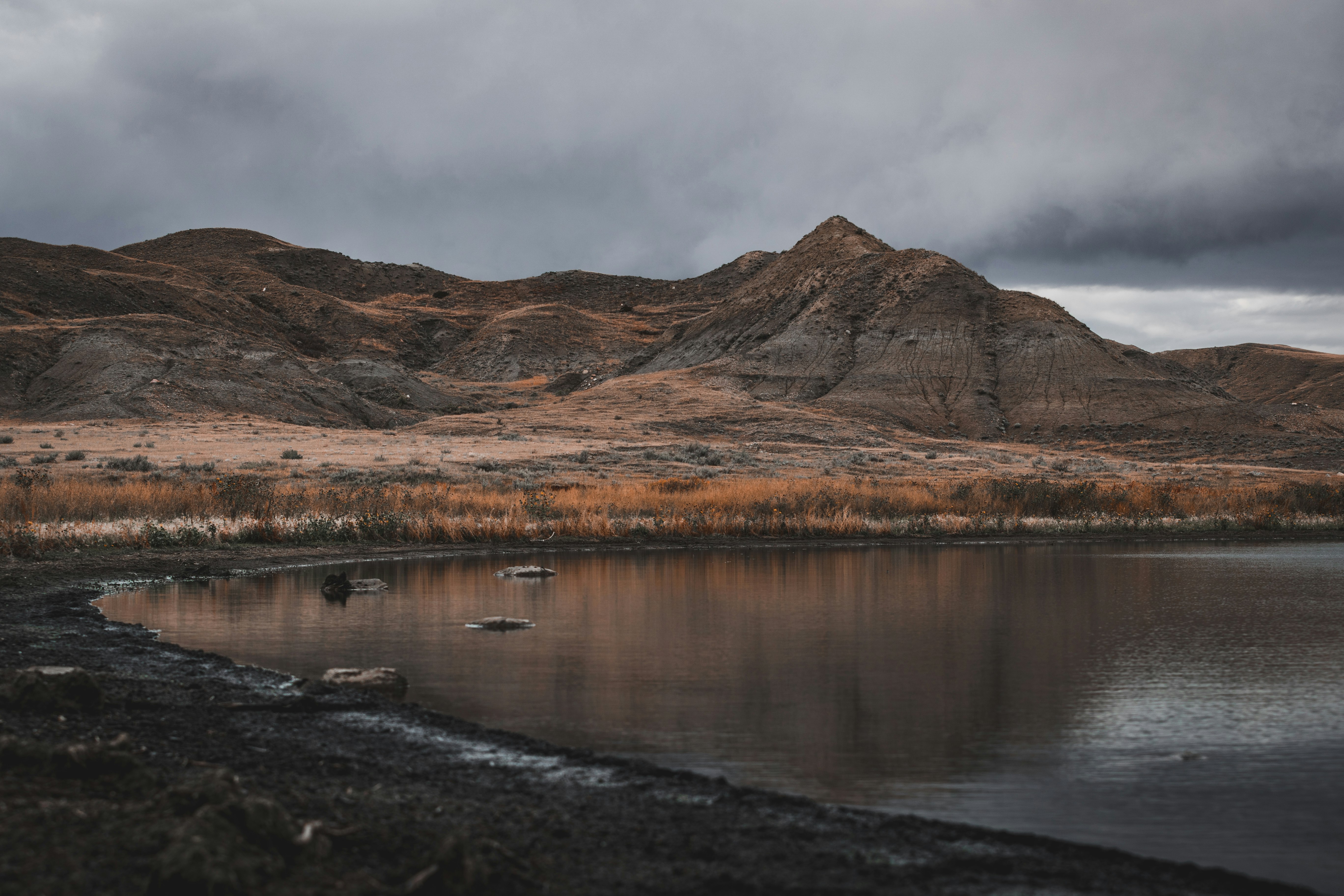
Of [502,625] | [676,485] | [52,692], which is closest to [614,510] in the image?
[676,485]

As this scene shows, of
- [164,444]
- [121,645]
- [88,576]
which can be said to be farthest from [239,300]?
[121,645]

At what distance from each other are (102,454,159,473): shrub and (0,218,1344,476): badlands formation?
325cm

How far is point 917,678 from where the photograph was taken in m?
10.6

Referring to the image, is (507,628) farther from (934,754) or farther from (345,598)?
(934,754)

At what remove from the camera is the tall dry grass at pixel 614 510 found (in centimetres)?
2622

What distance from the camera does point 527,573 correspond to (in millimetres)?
20469

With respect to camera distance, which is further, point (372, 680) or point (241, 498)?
point (241, 498)

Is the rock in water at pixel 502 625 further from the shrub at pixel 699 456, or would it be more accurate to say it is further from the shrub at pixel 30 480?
the shrub at pixel 699 456

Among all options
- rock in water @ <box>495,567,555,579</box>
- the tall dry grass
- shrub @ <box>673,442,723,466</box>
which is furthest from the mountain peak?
rock in water @ <box>495,567,555,579</box>

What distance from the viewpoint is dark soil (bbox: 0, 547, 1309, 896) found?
481cm

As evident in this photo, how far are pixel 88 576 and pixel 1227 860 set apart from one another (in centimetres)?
1925

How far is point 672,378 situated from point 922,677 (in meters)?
89.9

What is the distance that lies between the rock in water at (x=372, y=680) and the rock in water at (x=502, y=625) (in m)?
3.65

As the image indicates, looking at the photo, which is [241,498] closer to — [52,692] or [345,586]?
[345,586]
